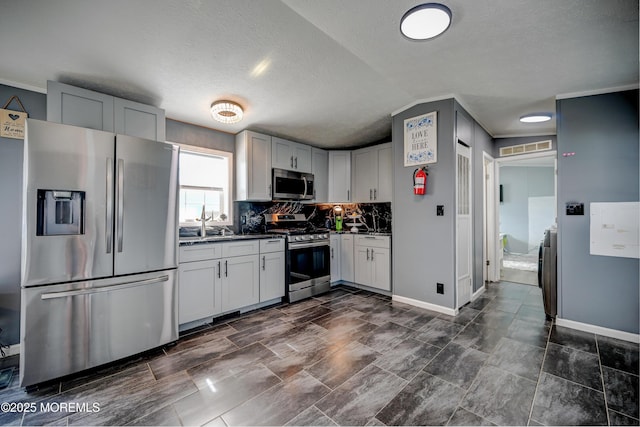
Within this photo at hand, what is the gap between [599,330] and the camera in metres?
2.58

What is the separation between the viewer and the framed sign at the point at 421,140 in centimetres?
306

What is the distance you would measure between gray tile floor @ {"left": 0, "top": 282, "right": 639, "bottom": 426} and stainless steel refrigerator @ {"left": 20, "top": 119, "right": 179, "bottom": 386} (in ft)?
0.76

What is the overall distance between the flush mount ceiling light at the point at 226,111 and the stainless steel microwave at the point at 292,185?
3.65 ft

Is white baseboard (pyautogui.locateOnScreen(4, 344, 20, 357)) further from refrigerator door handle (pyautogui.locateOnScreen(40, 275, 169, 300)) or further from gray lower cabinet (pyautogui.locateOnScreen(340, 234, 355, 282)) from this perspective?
gray lower cabinet (pyautogui.locateOnScreen(340, 234, 355, 282))

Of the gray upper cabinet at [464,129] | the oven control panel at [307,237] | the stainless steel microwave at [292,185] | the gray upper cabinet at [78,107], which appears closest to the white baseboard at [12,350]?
the gray upper cabinet at [78,107]

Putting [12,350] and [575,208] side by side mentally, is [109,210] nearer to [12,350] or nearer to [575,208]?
[12,350]

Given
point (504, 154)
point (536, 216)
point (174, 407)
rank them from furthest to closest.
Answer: point (536, 216) < point (504, 154) < point (174, 407)

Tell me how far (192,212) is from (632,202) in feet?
15.4

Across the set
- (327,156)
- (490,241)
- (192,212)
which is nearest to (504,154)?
(490,241)

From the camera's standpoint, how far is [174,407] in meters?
1.61

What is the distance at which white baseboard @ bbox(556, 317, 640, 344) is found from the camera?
243 cm

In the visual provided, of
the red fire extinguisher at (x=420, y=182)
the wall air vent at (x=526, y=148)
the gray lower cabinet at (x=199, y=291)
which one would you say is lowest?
the gray lower cabinet at (x=199, y=291)

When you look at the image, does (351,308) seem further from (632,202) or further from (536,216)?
(536,216)

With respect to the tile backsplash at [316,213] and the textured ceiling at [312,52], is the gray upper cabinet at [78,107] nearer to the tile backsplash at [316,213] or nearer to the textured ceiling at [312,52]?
the textured ceiling at [312,52]
